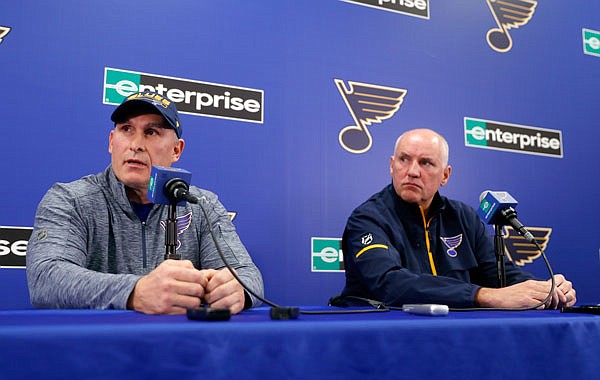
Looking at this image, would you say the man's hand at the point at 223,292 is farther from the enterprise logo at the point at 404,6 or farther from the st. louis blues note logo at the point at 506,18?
the st. louis blues note logo at the point at 506,18

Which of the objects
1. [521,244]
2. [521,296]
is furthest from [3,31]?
[521,244]

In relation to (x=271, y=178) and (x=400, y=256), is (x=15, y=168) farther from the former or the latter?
(x=400, y=256)

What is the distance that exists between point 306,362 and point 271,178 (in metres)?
1.68

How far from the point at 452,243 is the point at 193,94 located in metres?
1.26

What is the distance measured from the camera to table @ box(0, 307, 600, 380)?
0.51 meters

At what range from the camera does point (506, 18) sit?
2.96m

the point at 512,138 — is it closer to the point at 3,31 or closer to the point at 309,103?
the point at 309,103

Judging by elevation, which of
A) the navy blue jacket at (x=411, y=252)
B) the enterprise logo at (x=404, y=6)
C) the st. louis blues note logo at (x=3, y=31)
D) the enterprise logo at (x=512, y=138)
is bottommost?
the navy blue jacket at (x=411, y=252)

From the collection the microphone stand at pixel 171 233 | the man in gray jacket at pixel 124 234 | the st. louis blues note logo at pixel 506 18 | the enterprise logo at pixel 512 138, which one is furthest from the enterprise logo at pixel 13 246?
the st. louis blues note logo at pixel 506 18

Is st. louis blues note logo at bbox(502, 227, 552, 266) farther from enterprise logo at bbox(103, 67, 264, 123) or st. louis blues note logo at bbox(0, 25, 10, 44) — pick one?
st. louis blues note logo at bbox(0, 25, 10, 44)

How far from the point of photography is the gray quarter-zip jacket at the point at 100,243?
3.31 ft

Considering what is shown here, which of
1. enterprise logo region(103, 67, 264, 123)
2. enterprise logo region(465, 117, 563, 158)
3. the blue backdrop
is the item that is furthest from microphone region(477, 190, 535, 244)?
enterprise logo region(465, 117, 563, 158)

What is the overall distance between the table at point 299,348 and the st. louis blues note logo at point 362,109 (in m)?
1.71

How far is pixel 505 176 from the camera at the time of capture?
109 inches
